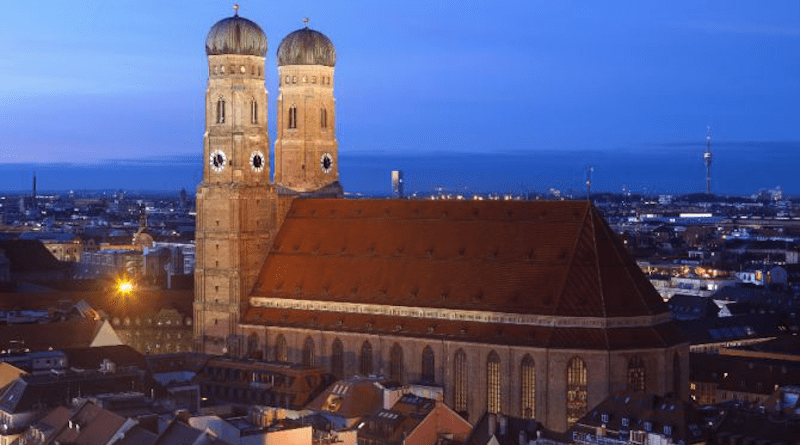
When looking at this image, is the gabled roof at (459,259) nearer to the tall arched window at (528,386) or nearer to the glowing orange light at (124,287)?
the tall arched window at (528,386)

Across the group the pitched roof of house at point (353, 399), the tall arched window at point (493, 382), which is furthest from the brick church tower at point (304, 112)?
the pitched roof of house at point (353, 399)

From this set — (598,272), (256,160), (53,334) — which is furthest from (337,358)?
(53,334)

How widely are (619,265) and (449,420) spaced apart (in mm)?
19434

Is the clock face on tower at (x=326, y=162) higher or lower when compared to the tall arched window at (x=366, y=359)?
higher

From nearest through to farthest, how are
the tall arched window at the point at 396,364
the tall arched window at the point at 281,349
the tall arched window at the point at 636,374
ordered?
the tall arched window at the point at 636,374, the tall arched window at the point at 396,364, the tall arched window at the point at 281,349

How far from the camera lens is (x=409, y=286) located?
112438mm

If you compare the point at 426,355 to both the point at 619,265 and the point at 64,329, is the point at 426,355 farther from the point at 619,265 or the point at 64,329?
the point at 64,329

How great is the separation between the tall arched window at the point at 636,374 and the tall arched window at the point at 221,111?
3958 cm

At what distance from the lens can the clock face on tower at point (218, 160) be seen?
124m

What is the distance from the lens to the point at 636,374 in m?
103

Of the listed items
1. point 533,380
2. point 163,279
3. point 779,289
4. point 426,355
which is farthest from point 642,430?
point 779,289

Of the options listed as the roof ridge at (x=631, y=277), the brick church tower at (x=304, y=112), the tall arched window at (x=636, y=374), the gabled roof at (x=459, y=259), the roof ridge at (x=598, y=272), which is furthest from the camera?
the brick church tower at (x=304, y=112)

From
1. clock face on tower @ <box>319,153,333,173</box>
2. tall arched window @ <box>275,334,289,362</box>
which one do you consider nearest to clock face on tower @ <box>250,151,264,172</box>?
clock face on tower @ <box>319,153,333,173</box>

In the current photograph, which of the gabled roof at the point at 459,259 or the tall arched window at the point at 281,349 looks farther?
the tall arched window at the point at 281,349
